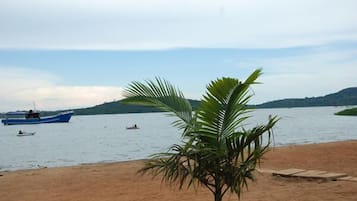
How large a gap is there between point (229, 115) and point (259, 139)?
1.43 ft

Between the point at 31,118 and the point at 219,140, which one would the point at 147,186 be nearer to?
the point at 219,140

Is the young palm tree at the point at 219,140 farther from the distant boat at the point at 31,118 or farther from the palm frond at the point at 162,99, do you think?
the distant boat at the point at 31,118

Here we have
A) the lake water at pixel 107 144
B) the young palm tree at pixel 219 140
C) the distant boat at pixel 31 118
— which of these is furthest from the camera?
the distant boat at pixel 31 118

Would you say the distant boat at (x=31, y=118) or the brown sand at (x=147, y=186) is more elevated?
the distant boat at (x=31, y=118)

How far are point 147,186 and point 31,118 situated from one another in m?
93.1

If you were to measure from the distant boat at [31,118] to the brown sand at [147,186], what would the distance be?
283 ft

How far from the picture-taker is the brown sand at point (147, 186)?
9.83 metres

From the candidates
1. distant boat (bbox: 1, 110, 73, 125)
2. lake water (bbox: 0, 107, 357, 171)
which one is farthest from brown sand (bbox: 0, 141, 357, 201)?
distant boat (bbox: 1, 110, 73, 125)

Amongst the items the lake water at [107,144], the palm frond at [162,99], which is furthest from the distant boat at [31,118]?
the palm frond at [162,99]

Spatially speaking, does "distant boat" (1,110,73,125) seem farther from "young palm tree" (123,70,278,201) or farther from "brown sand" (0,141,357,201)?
→ "young palm tree" (123,70,278,201)

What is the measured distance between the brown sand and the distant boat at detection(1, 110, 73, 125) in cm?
8621

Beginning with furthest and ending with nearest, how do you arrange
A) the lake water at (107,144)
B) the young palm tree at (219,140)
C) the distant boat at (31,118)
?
1. the distant boat at (31,118)
2. the lake water at (107,144)
3. the young palm tree at (219,140)

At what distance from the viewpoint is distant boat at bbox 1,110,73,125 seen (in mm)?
101369

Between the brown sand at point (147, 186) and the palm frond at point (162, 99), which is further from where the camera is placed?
the brown sand at point (147, 186)
